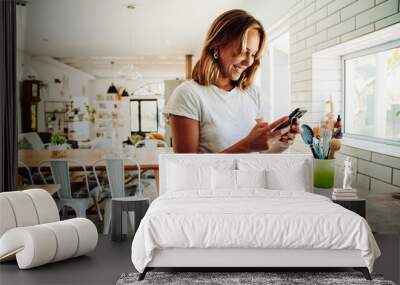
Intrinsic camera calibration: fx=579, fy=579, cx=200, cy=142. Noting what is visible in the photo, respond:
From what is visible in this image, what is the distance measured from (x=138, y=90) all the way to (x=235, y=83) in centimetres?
96

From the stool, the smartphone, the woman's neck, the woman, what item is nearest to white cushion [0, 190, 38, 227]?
the stool

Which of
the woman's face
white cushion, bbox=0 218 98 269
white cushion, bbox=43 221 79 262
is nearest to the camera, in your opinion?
white cushion, bbox=0 218 98 269

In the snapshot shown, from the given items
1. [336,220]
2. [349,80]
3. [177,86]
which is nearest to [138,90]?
[177,86]

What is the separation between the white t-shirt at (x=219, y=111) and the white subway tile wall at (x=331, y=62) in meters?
0.44

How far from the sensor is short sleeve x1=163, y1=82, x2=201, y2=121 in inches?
214

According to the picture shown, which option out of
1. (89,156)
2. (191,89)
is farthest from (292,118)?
(89,156)

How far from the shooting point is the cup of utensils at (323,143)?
5.59 metres

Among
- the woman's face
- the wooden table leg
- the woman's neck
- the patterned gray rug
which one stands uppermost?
the woman's face

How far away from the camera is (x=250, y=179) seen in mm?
5035

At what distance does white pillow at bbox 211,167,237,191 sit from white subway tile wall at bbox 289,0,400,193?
884 millimetres

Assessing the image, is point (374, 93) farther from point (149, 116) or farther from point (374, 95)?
point (149, 116)

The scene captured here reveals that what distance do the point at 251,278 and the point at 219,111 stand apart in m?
1.85

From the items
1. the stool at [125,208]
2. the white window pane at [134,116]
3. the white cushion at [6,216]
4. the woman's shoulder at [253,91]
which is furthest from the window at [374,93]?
the white cushion at [6,216]

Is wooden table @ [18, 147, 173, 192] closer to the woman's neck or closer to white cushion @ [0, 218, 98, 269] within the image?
the woman's neck
